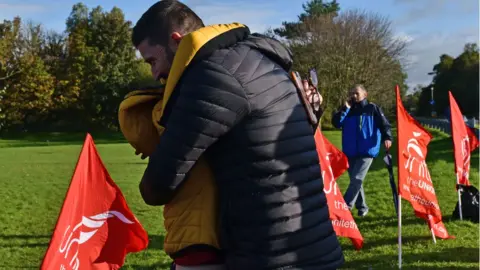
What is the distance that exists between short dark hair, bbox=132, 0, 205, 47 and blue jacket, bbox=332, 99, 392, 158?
6.89 meters

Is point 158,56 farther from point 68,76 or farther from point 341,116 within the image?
point 68,76

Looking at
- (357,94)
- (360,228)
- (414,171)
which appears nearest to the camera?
(414,171)

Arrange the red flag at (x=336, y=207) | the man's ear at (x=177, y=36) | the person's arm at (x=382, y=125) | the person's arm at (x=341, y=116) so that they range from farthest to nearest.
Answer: the person's arm at (x=341, y=116) → the person's arm at (x=382, y=125) → the red flag at (x=336, y=207) → the man's ear at (x=177, y=36)

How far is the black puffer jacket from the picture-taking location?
2082mm

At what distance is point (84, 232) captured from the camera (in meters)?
4.31

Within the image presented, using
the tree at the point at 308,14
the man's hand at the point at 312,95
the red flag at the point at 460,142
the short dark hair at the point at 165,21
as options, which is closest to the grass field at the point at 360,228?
the red flag at the point at 460,142

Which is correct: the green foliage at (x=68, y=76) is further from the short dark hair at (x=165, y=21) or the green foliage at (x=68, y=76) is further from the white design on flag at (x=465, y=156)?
the short dark hair at (x=165, y=21)

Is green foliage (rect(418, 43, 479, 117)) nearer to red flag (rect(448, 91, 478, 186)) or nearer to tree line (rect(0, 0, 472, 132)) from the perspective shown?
tree line (rect(0, 0, 472, 132))

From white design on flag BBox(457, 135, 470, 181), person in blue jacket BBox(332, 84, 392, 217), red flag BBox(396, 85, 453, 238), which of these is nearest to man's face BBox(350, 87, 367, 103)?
person in blue jacket BBox(332, 84, 392, 217)

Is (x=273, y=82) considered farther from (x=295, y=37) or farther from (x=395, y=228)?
(x=295, y=37)

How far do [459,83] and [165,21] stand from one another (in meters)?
62.6

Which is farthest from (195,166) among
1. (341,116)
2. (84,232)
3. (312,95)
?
(341,116)

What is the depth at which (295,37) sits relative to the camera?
53062mm

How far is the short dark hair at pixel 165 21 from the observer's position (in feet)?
7.35
